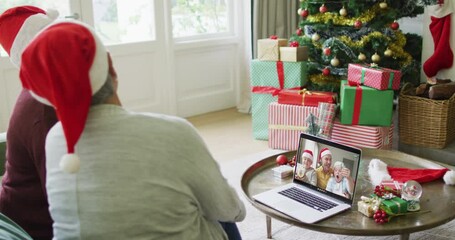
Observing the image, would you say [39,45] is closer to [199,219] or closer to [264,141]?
[199,219]

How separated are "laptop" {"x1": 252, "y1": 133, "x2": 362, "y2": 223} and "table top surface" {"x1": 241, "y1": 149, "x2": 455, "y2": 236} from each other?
0.03 metres

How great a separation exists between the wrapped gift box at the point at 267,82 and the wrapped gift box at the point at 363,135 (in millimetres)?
522

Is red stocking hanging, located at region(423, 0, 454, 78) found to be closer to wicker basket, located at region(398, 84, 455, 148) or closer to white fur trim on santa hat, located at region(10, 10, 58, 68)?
wicker basket, located at region(398, 84, 455, 148)

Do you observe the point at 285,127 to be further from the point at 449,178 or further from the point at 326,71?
the point at 449,178

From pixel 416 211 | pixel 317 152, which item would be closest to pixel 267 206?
pixel 317 152

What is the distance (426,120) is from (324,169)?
1611 millimetres

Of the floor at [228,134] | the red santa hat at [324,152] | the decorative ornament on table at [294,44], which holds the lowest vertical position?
the floor at [228,134]

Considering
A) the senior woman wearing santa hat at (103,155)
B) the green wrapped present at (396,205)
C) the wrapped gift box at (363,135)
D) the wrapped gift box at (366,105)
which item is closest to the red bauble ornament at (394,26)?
the wrapped gift box at (366,105)

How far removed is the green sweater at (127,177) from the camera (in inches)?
45.6

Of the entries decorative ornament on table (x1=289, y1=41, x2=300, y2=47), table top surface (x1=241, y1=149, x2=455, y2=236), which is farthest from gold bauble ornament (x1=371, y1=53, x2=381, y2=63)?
Result: table top surface (x1=241, y1=149, x2=455, y2=236)

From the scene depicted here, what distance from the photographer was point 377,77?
128 inches

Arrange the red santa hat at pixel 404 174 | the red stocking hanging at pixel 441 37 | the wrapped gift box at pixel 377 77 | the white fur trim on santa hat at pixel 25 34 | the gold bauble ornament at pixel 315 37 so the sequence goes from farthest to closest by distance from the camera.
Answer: the gold bauble ornament at pixel 315 37, the red stocking hanging at pixel 441 37, the wrapped gift box at pixel 377 77, the red santa hat at pixel 404 174, the white fur trim on santa hat at pixel 25 34

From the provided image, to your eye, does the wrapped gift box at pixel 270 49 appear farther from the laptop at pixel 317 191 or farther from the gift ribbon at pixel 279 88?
the laptop at pixel 317 191

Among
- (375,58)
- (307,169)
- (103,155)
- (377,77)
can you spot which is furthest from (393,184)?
(375,58)
